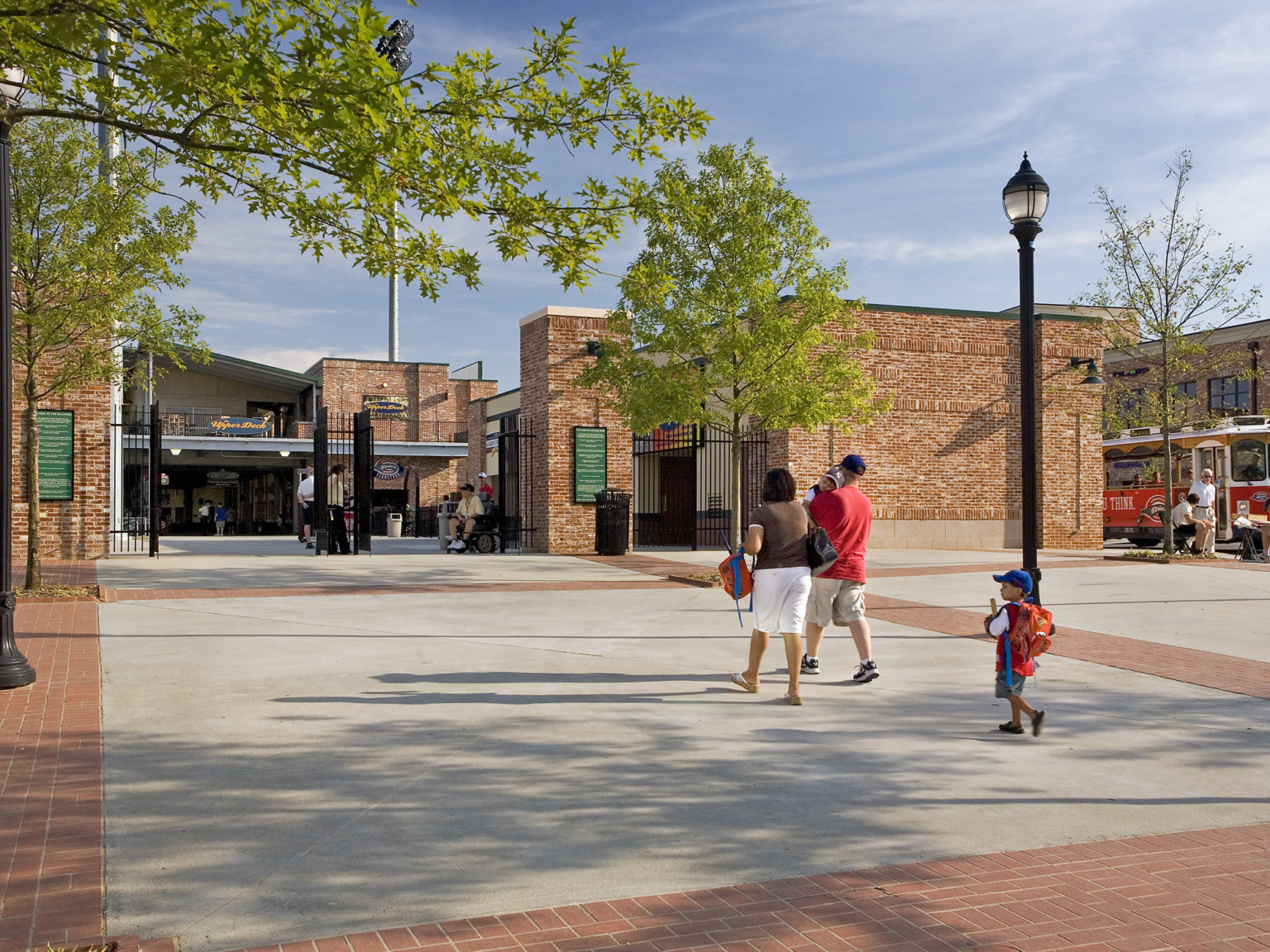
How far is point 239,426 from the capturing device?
1560 inches

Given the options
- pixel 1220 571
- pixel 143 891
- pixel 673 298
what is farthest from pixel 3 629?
pixel 1220 571

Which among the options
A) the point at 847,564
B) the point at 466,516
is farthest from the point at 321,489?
the point at 847,564

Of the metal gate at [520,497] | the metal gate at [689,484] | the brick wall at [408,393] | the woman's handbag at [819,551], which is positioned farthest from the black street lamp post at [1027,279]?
the brick wall at [408,393]

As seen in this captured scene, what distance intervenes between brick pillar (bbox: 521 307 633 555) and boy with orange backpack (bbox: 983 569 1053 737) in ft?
49.2

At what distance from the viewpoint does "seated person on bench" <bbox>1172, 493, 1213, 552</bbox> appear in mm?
20656

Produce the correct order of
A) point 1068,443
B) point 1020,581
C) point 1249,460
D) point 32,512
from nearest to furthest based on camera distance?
point 1020,581 → point 32,512 → point 1068,443 → point 1249,460

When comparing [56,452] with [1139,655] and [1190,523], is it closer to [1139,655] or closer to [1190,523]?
[1139,655]

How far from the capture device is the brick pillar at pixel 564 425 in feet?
69.6

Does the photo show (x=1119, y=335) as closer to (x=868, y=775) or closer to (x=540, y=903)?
(x=868, y=775)

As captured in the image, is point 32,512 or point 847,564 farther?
point 32,512

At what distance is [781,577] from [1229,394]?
46.2 meters

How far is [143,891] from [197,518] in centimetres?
4640

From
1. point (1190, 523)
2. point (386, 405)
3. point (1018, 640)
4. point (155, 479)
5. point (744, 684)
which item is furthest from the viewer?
point (386, 405)

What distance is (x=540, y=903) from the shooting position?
12.3 feet
